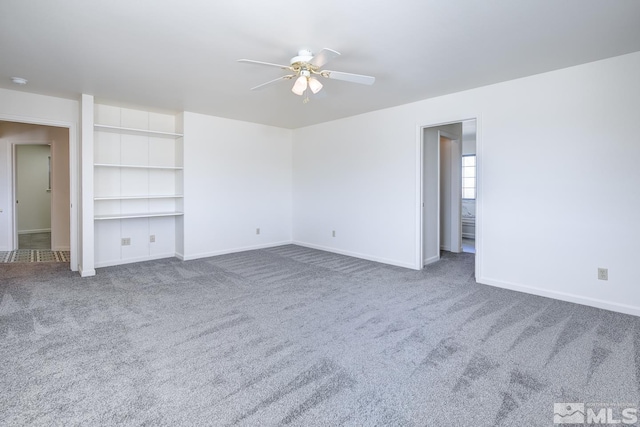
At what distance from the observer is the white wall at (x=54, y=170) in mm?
6141

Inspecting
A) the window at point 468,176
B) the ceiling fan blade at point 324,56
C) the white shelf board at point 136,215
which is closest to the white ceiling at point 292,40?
the ceiling fan blade at point 324,56

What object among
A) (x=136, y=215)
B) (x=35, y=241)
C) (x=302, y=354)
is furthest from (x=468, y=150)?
(x=35, y=241)

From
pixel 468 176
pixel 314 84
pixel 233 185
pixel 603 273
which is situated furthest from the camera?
Result: pixel 468 176

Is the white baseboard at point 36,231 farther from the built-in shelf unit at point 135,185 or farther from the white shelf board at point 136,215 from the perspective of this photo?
the white shelf board at point 136,215

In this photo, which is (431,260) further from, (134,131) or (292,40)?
(134,131)

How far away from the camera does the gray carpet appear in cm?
174

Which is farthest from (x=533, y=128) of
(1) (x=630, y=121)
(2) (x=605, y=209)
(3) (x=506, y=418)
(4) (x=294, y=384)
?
(4) (x=294, y=384)

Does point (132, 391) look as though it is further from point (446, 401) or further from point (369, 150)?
point (369, 150)

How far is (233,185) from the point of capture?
5.93 meters

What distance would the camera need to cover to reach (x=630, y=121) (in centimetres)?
301

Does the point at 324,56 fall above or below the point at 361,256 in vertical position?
above

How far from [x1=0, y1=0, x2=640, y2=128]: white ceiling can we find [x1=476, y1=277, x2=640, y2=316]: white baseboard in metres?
2.35

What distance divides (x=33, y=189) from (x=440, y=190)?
32.9 feet

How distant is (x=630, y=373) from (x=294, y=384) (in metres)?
2.15
